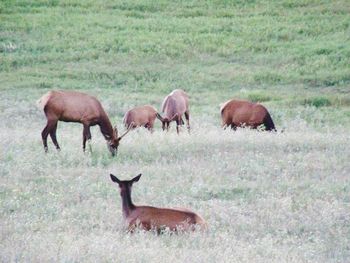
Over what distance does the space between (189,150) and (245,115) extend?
18.6 feet

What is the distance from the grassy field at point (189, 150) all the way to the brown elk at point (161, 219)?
0.24 meters

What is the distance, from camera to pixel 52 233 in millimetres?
10461

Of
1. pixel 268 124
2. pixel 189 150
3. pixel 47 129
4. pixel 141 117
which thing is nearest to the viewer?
pixel 189 150

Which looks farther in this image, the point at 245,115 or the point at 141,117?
the point at 141,117

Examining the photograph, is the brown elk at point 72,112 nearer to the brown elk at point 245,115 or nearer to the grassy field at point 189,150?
the grassy field at point 189,150

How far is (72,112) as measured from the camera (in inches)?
681

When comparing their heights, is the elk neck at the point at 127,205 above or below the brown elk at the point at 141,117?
above

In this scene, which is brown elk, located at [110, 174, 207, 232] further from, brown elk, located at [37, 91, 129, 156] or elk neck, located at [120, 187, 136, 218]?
brown elk, located at [37, 91, 129, 156]

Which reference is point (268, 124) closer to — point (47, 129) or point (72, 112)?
point (72, 112)

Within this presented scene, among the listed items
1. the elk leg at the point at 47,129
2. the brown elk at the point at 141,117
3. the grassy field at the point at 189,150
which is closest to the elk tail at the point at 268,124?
the grassy field at the point at 189,150

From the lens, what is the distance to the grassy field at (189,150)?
10.4 meters

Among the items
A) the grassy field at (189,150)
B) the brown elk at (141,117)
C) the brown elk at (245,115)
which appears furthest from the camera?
the brown elk at (141,117)

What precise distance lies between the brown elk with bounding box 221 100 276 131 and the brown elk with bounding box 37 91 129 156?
506 cm

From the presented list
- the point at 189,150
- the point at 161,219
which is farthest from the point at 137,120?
the point at 161,219
